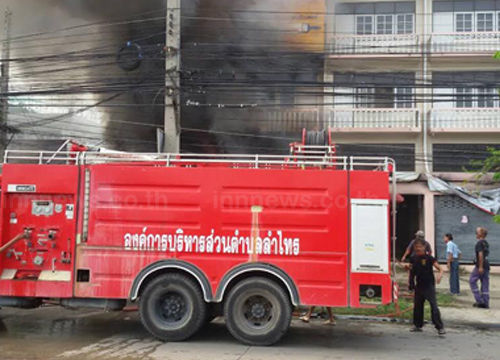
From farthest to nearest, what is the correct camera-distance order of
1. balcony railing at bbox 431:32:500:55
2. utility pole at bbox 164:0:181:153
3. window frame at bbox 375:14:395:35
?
window frame at bbox 375:14:395:35 < balcony railing at bbox 431:32:500:55 < utility pole at bbox 164:0:181:153

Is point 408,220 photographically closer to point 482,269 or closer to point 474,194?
point 474,194

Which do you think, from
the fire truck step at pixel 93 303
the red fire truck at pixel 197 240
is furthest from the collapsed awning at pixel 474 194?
the fire truck step at pixel 93 303

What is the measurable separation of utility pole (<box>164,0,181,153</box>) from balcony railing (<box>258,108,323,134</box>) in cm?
532

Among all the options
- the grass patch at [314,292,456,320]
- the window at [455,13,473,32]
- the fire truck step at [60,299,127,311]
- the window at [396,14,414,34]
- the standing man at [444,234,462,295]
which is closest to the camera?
the fire truck step at [60,299,127,311]

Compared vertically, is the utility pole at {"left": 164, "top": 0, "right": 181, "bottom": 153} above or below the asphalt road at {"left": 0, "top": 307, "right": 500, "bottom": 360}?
above

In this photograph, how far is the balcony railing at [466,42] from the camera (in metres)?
16.6

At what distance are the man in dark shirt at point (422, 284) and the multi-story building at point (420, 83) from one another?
939 centimetres

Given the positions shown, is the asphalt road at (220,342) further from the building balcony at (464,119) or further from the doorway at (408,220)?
the building balcony at (464,119)

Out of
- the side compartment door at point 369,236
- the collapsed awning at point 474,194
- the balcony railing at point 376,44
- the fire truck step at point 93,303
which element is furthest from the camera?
the balcony railing at point 376,44

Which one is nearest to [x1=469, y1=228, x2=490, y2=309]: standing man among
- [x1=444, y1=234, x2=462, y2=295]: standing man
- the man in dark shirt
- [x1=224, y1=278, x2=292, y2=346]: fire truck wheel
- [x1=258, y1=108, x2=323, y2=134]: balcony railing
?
[x1=444, y1=234, x2=462, y2=295]: standing man

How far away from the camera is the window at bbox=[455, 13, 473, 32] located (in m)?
17.1

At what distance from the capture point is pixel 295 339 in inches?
249

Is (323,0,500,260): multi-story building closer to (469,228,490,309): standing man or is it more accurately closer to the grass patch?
(469,228,490,309): standing man

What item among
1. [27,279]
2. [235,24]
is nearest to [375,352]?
[27,279]
